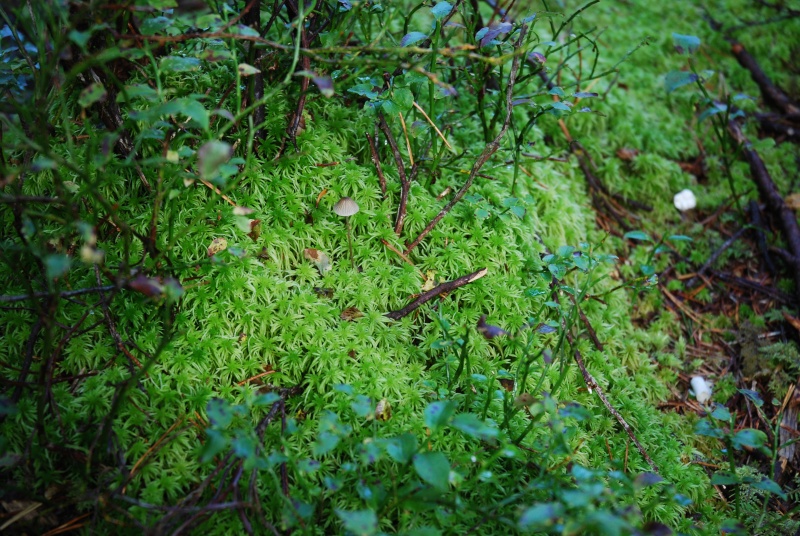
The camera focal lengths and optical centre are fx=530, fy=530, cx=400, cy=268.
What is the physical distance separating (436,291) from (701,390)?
1566mm

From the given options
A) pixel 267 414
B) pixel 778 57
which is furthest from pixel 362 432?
pixel 778 57

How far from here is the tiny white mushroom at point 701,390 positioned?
2812 mm

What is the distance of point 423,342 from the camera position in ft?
7.93

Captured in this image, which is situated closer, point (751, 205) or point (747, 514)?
point (747, 514)

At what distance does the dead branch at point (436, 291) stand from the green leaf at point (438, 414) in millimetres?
768

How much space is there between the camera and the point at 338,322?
2365 mm

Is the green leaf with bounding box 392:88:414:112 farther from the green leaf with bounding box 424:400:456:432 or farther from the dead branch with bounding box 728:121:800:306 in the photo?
the dead branch with bounding box 728:121:800:306

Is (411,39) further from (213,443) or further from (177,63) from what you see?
(213,443)

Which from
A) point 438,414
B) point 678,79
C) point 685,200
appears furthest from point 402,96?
point 685,200

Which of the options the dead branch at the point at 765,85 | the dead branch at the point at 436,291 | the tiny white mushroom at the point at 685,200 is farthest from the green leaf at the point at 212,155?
the dead branch at the point at 765,85

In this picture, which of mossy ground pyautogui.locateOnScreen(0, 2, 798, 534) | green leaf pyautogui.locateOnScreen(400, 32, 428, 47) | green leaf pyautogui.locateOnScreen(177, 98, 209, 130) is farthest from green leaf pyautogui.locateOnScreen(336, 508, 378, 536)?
green leaf pyautogui.locateOnScreen(400, 32, 428, 47)

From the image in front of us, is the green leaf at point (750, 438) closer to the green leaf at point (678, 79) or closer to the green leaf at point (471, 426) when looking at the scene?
the green leaf at point (471, 426)

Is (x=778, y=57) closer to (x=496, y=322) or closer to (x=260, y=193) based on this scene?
(x=496, y=322)

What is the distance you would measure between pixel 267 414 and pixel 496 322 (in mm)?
1115
